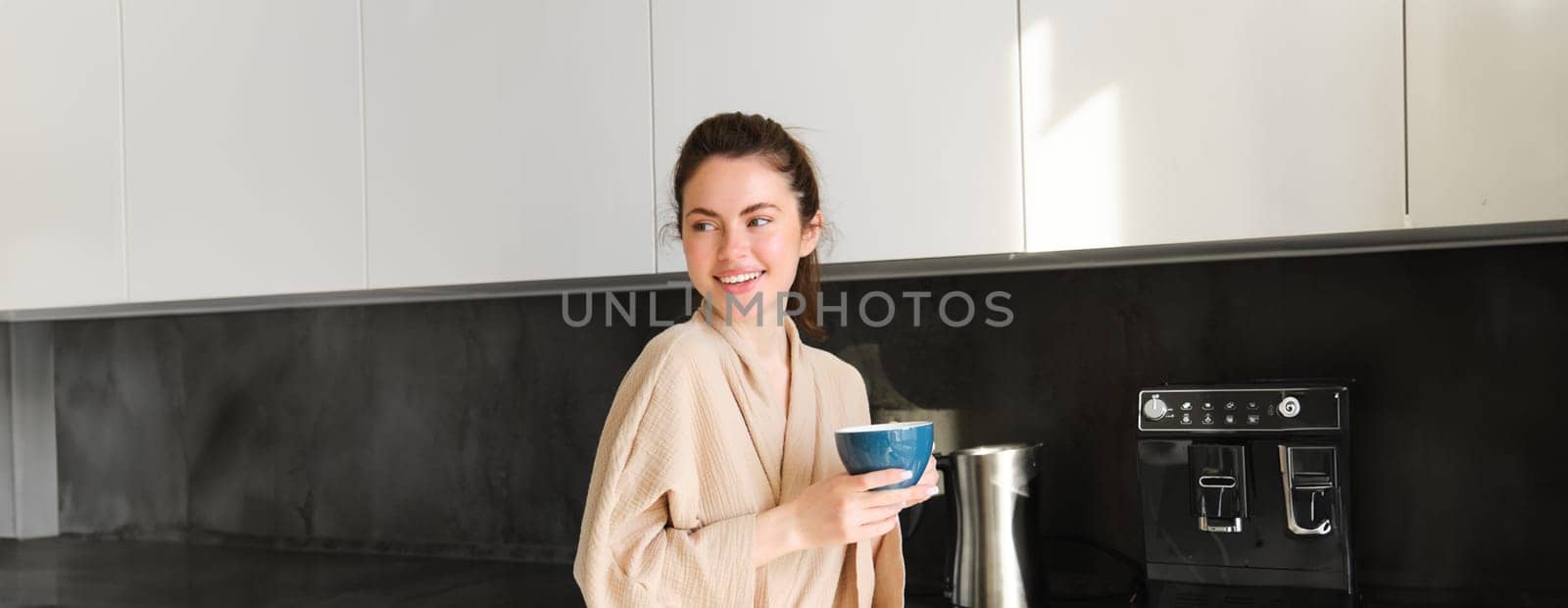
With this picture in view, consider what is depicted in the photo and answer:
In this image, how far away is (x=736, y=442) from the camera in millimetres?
1034

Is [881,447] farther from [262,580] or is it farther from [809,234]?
[262,580]

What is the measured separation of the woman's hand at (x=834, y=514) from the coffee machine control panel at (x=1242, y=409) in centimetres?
58

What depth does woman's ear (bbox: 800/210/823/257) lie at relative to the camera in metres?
1.13

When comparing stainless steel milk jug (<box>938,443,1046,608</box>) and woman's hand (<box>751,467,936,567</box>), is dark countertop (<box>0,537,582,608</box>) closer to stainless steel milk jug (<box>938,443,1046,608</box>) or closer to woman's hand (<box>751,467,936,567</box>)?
stainless steel milk jug (<box>938,443,1046,608</box>)

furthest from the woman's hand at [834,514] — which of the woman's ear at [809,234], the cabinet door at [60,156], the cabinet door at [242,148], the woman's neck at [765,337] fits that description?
the cabinet door at [60,156]

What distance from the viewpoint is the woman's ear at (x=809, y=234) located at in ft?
3.72

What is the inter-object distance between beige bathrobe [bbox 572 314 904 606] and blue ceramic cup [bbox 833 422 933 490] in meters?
0.10

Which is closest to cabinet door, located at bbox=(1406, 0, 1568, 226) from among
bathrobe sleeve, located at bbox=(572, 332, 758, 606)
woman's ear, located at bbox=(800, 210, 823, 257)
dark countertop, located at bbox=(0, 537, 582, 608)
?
woman's ear, located at bbox=(800, 210, 823, 257)

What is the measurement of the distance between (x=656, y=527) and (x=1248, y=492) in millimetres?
787

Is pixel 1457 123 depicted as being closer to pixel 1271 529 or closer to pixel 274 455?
pixel 1271 529

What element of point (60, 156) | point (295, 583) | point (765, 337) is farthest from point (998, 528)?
point (60, 156)

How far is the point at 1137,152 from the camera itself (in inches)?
54.2

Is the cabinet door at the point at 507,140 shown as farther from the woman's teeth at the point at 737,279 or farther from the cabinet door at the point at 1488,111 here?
the cabinet door at the point at 1488,111

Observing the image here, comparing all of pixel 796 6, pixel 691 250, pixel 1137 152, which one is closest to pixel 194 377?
pixel 796 6
